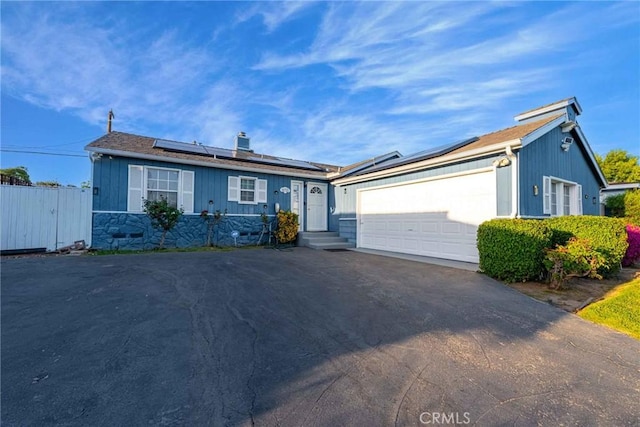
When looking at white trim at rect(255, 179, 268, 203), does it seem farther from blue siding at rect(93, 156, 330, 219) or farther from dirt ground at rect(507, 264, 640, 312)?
dirt ground at rect(507, 264, 640, 312)

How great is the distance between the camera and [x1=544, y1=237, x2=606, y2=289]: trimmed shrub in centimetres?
470

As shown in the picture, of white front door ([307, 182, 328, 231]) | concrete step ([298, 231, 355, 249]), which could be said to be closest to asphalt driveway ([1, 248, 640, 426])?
concrete step ([298, 231, 355, 249])

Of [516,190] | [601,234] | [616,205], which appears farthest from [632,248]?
[616,205]

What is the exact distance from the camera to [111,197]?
872cm

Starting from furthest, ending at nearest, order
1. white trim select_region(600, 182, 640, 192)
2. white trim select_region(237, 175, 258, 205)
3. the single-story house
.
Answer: white trim select_region(600, 182, 640, 192)
white trim select_region(237, 175, 258, 205)
the single-story house

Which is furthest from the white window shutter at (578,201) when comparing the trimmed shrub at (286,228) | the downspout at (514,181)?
the trimmed shrub at (286,228)

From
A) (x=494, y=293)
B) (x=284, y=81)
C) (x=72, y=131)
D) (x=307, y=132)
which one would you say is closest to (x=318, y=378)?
(x=494, y=293)

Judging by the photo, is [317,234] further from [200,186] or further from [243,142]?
[243,142]

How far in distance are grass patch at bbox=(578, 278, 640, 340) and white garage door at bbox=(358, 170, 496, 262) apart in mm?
2738

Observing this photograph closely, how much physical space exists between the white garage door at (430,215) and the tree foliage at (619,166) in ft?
83.0

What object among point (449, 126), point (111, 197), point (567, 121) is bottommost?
point (111, 197)

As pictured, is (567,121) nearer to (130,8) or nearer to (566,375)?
(566,375)

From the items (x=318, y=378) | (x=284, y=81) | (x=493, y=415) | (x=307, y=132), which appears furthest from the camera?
(x=307, y=132)

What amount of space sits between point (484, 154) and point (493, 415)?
6.71m
